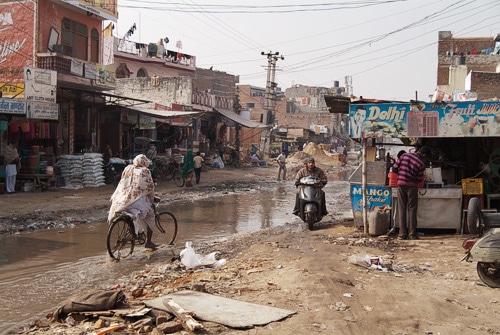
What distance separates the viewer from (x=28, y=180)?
17.7m

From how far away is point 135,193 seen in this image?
906 centimetres

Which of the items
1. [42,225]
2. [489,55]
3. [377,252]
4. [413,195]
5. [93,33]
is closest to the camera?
[377,252]

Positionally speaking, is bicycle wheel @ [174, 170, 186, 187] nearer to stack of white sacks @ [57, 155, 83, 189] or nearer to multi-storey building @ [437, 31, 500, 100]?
stack of white sacks @ [57, 155, 83, 189]

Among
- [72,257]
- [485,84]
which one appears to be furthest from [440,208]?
[485,84]

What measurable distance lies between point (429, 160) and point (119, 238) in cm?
686

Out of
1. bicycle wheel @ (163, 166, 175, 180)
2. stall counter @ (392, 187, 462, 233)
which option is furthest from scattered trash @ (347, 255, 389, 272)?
bicycle wheel @ (163, 166, 175, 180)

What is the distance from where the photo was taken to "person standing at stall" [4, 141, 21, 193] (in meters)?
16.6

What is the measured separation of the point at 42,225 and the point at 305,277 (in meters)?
8.50

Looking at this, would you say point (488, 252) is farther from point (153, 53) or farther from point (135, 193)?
point (153, 53)

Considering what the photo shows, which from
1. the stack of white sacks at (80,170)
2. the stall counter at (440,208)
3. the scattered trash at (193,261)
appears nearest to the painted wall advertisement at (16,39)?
the stack of white sacks at (80,170)

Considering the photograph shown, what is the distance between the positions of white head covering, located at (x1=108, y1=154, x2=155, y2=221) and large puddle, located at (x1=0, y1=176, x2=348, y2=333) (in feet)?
3.30

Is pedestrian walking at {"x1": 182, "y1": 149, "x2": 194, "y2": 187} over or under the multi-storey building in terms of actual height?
under

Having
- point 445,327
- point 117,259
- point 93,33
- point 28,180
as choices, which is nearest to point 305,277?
point 445,327

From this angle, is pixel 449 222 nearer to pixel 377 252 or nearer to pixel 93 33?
pixel 377 252
